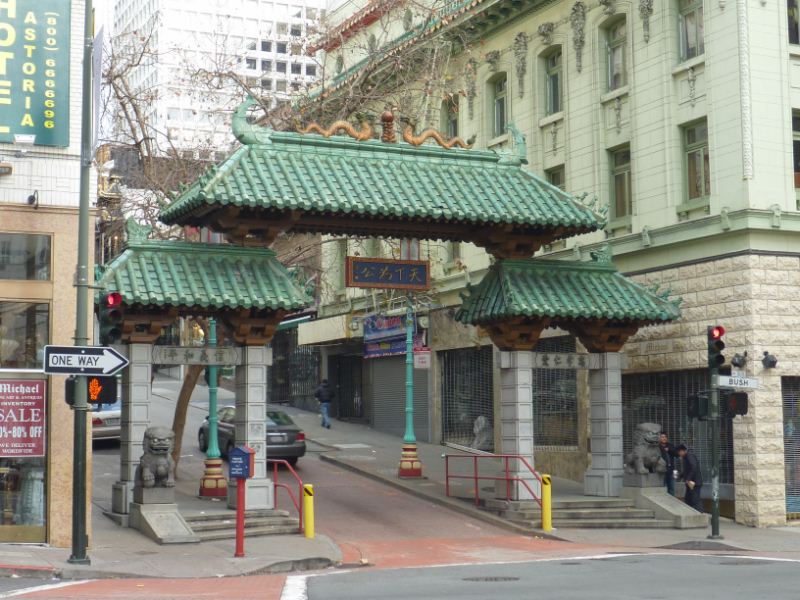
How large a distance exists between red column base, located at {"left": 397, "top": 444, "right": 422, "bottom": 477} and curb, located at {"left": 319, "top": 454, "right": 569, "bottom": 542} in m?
0.41

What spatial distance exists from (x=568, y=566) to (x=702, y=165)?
11821mm

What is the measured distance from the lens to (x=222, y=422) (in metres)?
34.3

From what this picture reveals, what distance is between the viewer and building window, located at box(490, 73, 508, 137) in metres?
34.6

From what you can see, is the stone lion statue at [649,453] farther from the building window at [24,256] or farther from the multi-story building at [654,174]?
the building window at [24,256]

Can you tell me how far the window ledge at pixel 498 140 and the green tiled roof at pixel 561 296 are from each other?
9.42 metres

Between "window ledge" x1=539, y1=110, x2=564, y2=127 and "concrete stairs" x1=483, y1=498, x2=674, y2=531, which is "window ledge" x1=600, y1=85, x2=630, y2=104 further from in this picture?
"concrete stairs" x1=483, y1=498, x2=674, y2=531

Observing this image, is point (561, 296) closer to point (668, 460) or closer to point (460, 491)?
point (668, 460)

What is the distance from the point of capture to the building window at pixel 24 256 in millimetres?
19625

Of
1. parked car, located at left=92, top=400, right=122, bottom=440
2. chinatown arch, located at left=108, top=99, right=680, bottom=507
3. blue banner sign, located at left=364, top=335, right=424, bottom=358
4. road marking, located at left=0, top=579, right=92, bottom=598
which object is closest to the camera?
road marking, located at left=0, top=579, right=92, bottom=598

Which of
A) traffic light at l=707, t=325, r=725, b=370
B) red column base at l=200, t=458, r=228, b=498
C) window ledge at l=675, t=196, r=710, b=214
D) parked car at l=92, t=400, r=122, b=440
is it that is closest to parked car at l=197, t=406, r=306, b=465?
parked car at l=92, t=400, r=122, b=440

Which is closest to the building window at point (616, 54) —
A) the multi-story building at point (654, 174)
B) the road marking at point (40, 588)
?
the multi-story building at point (654, 174)

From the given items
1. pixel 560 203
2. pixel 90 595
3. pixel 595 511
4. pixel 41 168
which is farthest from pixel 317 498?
pixel 90 595

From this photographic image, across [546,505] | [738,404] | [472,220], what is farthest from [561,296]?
[546,505]

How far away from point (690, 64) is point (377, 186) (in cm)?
839
